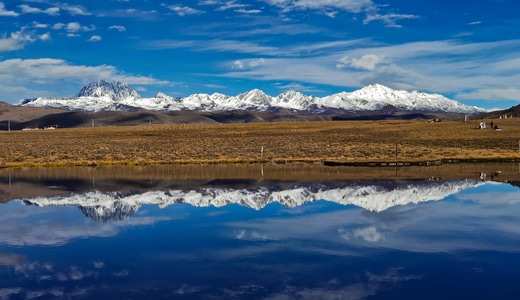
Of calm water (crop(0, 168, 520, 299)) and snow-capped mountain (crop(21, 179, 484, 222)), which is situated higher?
snow-capped mountain (crop(21, 179, 484, 222))

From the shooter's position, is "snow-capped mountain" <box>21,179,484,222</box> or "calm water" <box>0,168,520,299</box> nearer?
"calm water" <box>0,168,520,299</box>

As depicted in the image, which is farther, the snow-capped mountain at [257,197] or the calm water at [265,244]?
the snow-capped mountain at [257,197]

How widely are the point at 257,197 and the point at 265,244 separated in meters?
9.06

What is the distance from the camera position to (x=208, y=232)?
54.6 ft

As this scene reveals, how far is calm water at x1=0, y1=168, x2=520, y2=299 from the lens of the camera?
11086 millimetres

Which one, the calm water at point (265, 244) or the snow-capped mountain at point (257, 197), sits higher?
the snow-capped mountain at point (257, 197)

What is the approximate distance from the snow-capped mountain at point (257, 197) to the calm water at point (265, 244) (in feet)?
0.17

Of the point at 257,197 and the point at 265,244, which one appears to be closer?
the point at 265,244

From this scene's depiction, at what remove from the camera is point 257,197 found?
2402 cm

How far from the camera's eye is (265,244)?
14969mm

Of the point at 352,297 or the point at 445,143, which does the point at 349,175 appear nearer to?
the point at 352,297

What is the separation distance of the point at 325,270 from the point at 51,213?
12.5 m

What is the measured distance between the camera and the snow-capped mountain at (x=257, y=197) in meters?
21.4

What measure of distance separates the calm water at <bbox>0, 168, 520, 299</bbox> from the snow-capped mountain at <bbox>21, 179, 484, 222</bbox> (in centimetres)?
5
